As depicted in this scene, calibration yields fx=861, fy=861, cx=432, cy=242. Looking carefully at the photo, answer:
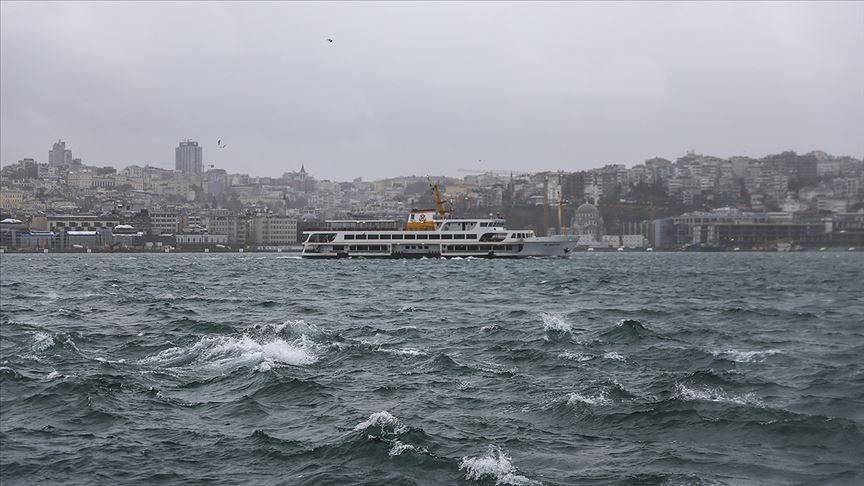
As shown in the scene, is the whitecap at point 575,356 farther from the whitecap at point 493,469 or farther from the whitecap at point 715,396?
the whitecap at point 493,469

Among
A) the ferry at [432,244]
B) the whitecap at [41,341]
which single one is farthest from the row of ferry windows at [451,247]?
the whitecap at [41,341]

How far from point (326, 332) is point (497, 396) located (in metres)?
9.95

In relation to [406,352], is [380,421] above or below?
above

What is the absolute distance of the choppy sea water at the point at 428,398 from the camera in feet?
39.8

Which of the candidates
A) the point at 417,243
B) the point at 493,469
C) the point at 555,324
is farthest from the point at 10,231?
the point at 493,469

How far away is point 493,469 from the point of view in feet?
38.2

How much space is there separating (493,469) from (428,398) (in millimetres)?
4782

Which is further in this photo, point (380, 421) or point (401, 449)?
point (380, 421)

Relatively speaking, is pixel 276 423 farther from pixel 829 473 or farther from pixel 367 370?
pixel 829 473

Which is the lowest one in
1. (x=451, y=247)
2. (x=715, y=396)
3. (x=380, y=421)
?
(x=451, y=247)

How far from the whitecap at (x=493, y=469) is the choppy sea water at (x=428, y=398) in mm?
40

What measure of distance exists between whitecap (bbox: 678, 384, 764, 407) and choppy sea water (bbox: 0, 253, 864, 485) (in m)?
0.10

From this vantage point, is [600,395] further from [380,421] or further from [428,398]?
[380,421]

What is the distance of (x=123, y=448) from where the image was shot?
1311cm
